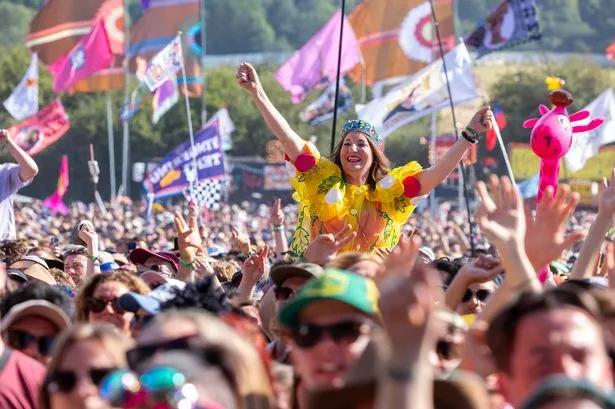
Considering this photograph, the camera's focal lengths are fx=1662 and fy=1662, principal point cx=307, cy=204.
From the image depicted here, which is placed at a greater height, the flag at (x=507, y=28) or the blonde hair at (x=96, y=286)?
the flag at (x=507, y=28)

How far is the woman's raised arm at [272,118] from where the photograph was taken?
7.92 m

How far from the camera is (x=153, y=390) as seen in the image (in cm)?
371

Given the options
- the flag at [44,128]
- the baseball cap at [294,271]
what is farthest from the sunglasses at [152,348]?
the flag at [44,128]

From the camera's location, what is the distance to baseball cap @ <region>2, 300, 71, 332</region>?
5.43 meters

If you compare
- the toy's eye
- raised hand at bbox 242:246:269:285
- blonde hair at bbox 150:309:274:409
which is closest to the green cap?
blonde hair at bbox 150:309:274:409

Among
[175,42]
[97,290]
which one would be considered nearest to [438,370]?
[97,290]

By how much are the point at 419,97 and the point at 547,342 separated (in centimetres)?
1251

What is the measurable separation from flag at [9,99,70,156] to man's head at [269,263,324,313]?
61.1 feet

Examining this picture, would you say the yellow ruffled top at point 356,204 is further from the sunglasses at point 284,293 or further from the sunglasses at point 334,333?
the sunglasses at point 334,333

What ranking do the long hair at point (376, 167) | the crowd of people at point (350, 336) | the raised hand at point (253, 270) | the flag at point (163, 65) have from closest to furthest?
the crowd of people at point (350, 336)
the raised hand at point (253, 270)
the long hair at point (376, 167)
the flag at point (163, 65)

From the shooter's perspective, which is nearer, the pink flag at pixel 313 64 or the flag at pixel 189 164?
the flag at pixel 189 164

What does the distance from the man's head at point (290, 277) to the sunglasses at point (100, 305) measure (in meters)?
0.57

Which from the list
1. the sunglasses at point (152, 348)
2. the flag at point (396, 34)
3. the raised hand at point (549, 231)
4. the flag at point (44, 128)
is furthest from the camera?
the flag at point (396, 34)

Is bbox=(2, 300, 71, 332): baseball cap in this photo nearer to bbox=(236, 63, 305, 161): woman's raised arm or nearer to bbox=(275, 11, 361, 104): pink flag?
bbox=(236, 63, 305, 161): woman's raised arm
